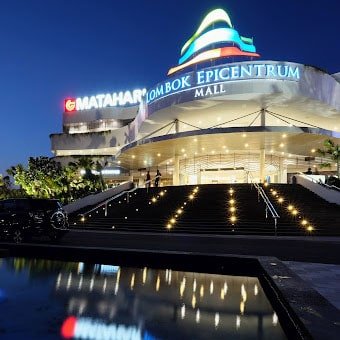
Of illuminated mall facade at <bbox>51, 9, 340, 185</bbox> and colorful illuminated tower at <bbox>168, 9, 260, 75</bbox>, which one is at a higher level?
colorful illuminated tower at <bbox>168, 9, 260, 75</bbox>

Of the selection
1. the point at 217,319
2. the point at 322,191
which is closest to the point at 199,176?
the point at 322,191

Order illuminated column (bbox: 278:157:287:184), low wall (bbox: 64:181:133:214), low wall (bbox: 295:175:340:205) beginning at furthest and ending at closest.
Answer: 1. illuminated column (bbox: 278:157:287:184)
2. low wall (bbox: 64:181:133:214)
3. low wall (bbox: 295:175:340:205)

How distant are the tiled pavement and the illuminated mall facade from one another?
67.6ft

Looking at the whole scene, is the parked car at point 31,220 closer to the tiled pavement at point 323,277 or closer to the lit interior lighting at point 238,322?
the tiled pavement at point 323,277

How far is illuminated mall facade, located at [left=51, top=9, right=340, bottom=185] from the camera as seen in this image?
33.2 meters

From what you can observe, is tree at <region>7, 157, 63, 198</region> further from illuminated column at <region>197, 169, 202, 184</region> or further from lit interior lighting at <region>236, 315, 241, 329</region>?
lit interior lighting at <region>236, 315, 241, 329</region>

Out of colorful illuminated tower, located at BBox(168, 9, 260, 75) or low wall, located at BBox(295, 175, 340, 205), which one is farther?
colorful illuminated tower, located at BBox(168, 9, 260, 75)

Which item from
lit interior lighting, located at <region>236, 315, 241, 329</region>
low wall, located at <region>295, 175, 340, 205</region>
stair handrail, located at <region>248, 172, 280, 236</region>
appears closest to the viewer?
lit interior lighting, located at <region>236, 315, 241, 329</region>

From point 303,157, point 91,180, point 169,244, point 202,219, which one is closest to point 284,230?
point 202,219

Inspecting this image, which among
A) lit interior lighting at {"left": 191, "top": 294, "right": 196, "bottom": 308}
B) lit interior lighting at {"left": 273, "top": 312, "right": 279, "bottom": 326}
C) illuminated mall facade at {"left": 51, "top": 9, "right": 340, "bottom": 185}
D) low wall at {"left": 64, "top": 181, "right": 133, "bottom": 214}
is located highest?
illuminated mall facade at {"left": 51, "top": 9, "right": 340, "bottom": 185}

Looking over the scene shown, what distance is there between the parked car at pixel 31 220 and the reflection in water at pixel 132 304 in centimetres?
529

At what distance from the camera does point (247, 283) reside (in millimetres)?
9922

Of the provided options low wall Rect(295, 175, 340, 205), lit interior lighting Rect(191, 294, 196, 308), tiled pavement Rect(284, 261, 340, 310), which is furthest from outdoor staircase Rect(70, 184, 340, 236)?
lit interior lighting Rect(191, 294, 196, 308)

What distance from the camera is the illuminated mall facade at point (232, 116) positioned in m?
33.2
